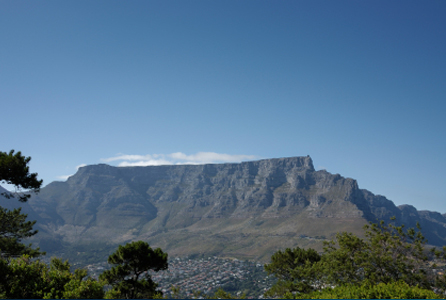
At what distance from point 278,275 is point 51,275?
28370 mm

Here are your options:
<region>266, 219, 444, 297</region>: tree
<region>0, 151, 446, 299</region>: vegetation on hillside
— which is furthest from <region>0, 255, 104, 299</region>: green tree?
<region>266, 219, 444, 297</region>: tree

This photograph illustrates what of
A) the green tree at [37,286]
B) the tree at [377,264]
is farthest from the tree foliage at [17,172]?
the tree at [377,264]

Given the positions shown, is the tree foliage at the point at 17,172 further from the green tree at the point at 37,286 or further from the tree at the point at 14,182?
the green tree at the point at 37,286

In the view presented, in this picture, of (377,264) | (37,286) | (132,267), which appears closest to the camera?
(37,286)

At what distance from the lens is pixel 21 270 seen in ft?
62.6

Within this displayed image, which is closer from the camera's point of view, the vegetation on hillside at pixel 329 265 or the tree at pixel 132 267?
the vegetation on hillside at pixel 329 265

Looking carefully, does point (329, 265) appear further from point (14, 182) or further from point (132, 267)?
point (14, 182)

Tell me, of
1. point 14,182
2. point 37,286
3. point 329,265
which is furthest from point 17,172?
point 329,265

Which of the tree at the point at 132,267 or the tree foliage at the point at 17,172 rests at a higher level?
the tree foliage at the point at 17,172

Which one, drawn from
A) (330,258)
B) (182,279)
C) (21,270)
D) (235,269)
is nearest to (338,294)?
(330,258)

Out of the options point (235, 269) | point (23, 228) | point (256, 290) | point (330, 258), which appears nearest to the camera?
point (330, 258)

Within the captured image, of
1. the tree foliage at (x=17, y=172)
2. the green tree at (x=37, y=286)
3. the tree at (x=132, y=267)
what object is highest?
the tree foliage at (x=17, y=172)

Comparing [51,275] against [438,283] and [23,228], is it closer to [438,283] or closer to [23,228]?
[23,228]

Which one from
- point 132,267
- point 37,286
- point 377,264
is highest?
point 377,264
